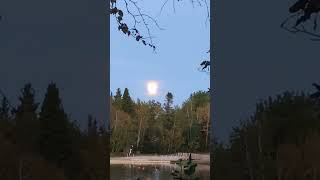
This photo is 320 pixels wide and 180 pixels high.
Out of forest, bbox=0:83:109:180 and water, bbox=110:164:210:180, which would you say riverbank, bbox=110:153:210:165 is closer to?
water, bbox=110:164:210:180

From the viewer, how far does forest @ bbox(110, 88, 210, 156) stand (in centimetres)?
318

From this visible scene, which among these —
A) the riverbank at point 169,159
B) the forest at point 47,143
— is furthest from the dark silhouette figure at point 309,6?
the riverbank at point 169,159

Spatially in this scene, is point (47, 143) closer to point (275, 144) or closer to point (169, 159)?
point (275, 144)

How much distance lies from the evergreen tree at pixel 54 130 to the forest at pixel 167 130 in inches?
19.8

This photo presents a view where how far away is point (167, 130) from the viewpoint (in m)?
8.41

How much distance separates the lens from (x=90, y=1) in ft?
8.57

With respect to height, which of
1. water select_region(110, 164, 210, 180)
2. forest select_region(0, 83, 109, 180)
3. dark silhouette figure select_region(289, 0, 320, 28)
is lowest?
water select_region(110, 164, 210, 180)

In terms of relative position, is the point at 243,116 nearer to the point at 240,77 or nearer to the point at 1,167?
the point at 240,77

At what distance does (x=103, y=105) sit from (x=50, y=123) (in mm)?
427

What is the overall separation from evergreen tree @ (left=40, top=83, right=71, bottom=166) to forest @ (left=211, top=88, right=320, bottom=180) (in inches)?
32.5

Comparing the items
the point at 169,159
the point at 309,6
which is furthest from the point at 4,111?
the point at 169,159

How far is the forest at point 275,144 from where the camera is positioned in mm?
1976

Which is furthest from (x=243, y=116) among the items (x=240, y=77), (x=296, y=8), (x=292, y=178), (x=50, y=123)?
(x=296, y=8)

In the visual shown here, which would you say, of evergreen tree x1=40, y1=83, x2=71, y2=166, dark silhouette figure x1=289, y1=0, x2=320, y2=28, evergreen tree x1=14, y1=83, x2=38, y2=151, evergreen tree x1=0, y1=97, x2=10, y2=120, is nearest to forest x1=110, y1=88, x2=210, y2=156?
evergreen tree x1=40, y1=83, x2=71, y2=166
